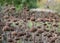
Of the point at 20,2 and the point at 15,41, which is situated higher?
the point at 15,41

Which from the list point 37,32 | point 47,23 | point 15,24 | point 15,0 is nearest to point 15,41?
point 37,32

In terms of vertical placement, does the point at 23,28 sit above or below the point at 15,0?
above

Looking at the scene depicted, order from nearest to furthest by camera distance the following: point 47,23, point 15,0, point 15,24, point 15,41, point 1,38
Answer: point 15,41 < point 1,38 < point 15,24 < point 47,23 < point 15,0

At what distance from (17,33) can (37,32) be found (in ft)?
0.55

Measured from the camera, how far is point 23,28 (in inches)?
91.7

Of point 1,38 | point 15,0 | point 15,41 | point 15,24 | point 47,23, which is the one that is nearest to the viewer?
point 15,41

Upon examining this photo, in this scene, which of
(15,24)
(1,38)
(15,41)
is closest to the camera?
(15,41)

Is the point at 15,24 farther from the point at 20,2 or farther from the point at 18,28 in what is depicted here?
the point at 20,2

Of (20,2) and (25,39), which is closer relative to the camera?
(25,39)

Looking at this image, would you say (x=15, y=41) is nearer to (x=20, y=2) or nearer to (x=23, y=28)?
(x=23, y=28)

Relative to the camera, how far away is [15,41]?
2.10m

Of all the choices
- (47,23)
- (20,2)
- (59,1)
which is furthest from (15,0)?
(47,23)

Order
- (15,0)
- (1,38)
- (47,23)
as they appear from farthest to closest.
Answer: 1. (15,0)
2. (47,23)
3. (1,38)

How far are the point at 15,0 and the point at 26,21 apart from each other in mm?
8333
